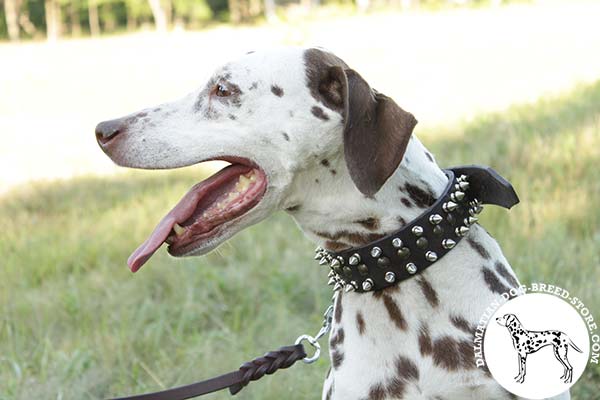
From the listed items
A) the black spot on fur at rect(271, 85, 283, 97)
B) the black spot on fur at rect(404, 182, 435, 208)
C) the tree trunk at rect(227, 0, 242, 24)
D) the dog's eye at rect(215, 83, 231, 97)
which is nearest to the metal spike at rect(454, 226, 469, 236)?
the black spot on fur at rect(404, 182, 435, 208)

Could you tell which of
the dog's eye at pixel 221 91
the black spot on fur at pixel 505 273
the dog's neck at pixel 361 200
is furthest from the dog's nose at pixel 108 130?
the black spot on fur at pixel 505 273

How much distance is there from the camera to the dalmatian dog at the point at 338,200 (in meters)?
2.33

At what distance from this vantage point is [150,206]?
253 inches

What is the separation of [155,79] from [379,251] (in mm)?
14432

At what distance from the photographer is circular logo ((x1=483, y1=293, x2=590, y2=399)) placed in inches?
91.7

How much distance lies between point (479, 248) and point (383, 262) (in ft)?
0.94

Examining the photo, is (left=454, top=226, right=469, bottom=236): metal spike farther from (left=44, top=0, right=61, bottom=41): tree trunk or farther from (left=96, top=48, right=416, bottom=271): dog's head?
(left=44, top=0, right=61, bottom=41): tree trunk

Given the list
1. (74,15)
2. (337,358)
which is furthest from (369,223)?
(74,15)

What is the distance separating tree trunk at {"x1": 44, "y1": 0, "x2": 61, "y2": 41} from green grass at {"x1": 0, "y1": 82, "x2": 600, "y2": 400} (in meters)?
34.1

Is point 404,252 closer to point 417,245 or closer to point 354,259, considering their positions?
point 417,245

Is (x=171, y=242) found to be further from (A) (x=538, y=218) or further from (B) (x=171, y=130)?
(A) (x=538, y=218)

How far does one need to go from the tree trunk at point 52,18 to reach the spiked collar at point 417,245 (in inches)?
1491

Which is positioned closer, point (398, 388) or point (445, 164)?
point (398, 388)

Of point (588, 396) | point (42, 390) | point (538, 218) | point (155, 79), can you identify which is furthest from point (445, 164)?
point (155, 79)
